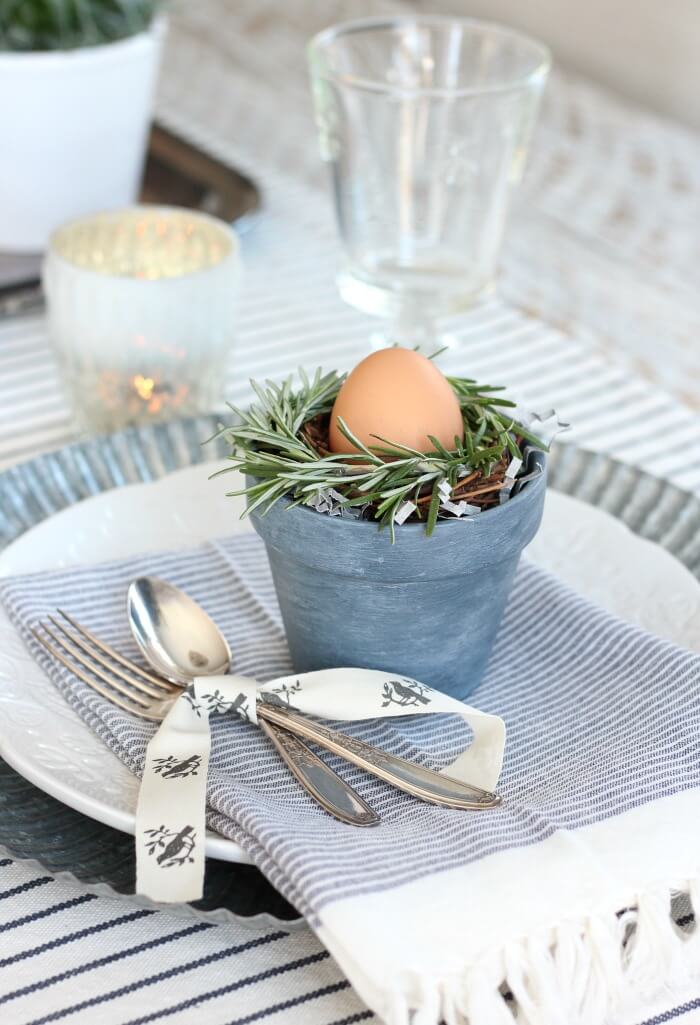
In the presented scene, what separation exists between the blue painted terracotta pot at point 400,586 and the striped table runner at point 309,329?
101mm

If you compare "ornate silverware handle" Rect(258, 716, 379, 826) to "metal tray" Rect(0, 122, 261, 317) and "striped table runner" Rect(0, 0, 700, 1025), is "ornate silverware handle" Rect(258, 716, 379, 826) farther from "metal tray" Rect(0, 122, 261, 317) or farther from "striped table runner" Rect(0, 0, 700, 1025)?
"metal tray" Rect(0, 122, 261, 317)

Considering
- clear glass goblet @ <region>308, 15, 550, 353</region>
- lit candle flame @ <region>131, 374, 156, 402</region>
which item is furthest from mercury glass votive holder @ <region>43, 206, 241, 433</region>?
clear glass goblet @ <region>308, 15, 550, 353</region>

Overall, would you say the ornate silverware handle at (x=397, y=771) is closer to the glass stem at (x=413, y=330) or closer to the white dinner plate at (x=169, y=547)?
the white dinner plate at (x=169, y=547)

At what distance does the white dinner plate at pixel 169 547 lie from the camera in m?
0.39

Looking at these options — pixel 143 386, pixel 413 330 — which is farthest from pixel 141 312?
pixel 413 330

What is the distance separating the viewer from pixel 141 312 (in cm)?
59

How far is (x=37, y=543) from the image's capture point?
50cm

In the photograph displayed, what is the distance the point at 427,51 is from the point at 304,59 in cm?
48

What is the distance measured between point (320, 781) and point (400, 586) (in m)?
0.07

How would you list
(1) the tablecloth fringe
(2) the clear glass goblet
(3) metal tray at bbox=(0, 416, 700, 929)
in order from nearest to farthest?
(1) the tablecloth fringe
(3) metal tray at bbox=(0, 416, 700, 929)
(2) the clear glass goblet

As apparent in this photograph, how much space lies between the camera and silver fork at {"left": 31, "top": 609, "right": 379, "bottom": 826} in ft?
1.17

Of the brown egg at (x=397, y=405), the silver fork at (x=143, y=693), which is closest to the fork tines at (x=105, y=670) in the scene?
the silver fork at (x=143, y=693)

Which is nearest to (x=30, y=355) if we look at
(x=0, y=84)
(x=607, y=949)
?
(x=0, y=84)

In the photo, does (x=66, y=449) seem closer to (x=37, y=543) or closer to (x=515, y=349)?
(x=37, y=543)
